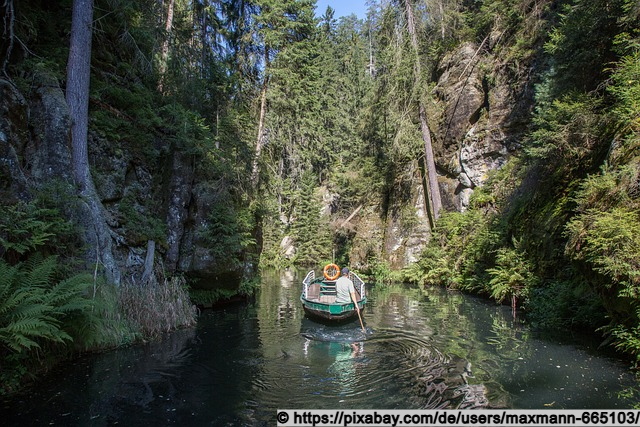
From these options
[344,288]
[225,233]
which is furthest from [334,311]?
[225,233]

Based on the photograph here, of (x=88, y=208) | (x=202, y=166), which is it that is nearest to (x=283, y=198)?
(x=202, y=166)

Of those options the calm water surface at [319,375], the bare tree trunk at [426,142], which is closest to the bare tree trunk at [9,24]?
the calm water surface at [319,375]

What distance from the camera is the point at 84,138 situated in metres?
9.48

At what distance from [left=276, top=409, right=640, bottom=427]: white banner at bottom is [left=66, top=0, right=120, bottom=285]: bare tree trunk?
20.1 feet

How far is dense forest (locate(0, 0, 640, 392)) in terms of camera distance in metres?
7.20

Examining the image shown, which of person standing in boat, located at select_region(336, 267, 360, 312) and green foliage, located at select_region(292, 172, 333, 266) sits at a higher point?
green foliage, located at select_region(292, 172, 333, 266)

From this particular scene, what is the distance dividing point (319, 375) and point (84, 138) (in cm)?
820

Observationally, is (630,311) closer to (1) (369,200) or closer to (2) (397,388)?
(2) (397,388)

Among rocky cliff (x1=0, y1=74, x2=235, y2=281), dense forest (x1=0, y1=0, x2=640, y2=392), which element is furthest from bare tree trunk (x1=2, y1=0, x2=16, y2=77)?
rocky cliff (x1=0, y1=74, x2=235, y2=281)

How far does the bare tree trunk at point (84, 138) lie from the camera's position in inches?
343

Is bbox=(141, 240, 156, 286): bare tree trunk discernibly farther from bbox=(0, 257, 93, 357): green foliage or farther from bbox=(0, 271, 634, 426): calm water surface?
bbox=(0, 257, 93, 357): green foliage

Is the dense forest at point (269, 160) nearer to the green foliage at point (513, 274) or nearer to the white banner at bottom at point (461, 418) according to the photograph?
the green foliage at point (513, 274)

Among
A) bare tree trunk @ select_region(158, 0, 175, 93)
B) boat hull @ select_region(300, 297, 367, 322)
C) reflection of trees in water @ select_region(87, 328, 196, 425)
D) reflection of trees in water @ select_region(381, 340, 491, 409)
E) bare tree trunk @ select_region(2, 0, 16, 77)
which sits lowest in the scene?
reflection of trees in water @ select_region(87, 328, 196, 425)

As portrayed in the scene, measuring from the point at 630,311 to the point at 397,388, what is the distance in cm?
427
